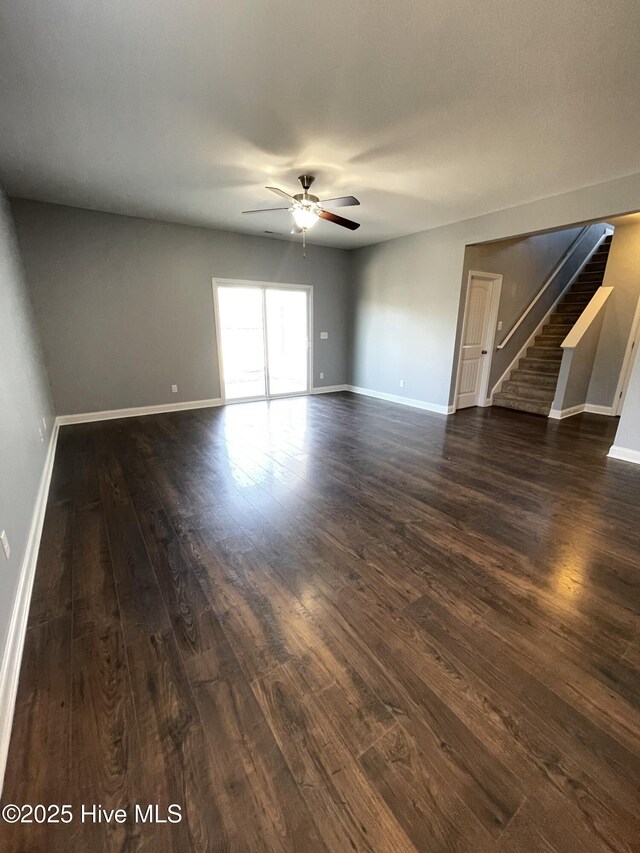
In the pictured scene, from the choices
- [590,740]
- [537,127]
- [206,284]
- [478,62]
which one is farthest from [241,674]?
[206,284]

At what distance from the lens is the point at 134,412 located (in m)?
5.15

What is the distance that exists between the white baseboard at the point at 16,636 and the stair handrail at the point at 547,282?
639cm

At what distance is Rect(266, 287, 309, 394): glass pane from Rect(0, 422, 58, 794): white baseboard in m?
4.44

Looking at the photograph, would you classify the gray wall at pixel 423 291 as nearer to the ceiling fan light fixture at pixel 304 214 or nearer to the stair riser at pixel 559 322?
the ceiling fan light fixture at pixel 304 214

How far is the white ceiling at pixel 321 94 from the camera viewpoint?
162 cm

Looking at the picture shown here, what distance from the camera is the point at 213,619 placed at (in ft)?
5.44

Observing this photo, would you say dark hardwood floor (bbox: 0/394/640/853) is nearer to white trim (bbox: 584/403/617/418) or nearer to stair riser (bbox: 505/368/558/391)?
white trim (bbox: 584/403/617/418)

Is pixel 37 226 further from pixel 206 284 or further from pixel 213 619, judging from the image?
pixel 213 619

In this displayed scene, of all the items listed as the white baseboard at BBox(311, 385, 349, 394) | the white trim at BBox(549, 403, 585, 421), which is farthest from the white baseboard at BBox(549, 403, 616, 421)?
the white baseboard at BBox(311, 385, 349, 394)

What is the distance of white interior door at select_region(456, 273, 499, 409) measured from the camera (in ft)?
17.5

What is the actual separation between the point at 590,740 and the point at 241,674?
4.15 feet

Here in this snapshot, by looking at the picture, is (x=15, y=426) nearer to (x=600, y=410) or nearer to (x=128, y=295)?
(x=128, y=295)

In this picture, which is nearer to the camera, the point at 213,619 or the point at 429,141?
the point at 213,619

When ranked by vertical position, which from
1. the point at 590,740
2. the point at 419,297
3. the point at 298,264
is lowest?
the point at 590,740
